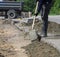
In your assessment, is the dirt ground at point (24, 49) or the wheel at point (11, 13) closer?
the dirt ground at point (24, 49)

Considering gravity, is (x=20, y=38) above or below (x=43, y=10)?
below

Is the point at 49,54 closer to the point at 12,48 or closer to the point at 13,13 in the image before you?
the point at 12,48

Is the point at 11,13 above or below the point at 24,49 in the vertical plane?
below

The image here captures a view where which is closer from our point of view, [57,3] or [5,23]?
[5,23]

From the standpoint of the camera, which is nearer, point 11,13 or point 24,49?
point 24,49

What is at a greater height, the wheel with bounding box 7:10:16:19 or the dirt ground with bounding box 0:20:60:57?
the dirt ground with bounding box 0:20:60:57

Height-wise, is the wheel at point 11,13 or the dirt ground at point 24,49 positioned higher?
the dirt ground at point 24,49

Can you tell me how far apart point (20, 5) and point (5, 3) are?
3.99ft

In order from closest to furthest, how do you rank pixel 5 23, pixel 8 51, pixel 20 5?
pixel 8 51
pixel 5 23
pixel 20 5

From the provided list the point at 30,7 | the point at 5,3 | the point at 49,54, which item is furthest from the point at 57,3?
the point at 49,54

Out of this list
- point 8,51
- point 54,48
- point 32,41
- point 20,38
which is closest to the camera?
point 54,48

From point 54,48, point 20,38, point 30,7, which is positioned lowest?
point 30,7

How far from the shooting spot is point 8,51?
34.3 feet

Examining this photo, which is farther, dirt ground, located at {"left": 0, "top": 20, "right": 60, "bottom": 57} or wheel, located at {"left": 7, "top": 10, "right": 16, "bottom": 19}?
wheel, located at {"left": 7, "top": 10, "right": 16, "bottom": 19}
